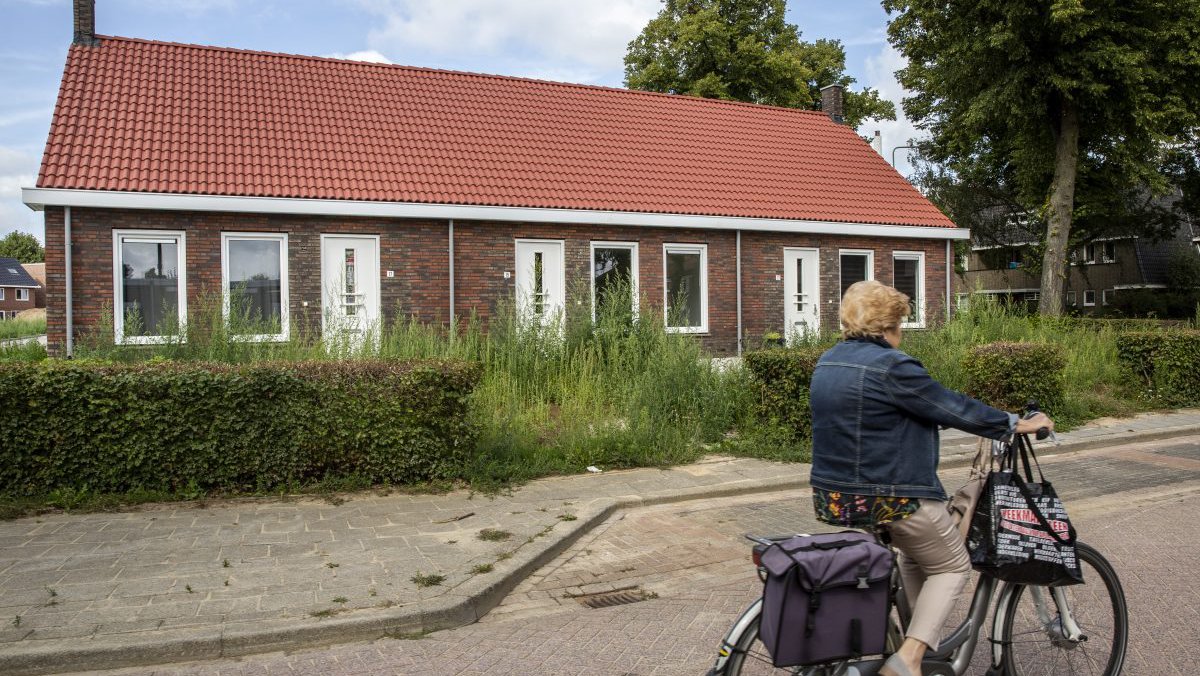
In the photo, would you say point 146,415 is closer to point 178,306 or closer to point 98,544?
point 98,544

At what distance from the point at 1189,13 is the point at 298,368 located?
2306cm

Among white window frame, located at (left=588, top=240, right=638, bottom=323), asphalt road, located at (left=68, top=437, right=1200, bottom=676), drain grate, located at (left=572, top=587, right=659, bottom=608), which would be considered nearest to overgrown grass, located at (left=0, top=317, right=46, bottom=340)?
white window frame, located at (left=588, top=240, right=638, bottom=323)

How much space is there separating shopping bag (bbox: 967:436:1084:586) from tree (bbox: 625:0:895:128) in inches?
1171

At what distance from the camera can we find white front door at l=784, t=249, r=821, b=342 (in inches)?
788

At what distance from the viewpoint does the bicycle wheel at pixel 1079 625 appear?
3.59m

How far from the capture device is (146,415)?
7.29m

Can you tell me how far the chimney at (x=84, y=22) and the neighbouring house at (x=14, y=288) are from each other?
85.8 meters

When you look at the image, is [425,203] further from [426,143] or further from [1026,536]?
[1026,536]

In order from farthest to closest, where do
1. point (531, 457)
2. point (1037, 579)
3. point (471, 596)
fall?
point (531, 457) → point (471, 596) → point (1037, 579)

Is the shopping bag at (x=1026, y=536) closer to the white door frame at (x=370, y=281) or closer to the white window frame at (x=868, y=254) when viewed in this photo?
the white door frame at (x=370, y=281)

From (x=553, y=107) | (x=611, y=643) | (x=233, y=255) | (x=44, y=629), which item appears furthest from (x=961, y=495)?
(x=553, y=107)

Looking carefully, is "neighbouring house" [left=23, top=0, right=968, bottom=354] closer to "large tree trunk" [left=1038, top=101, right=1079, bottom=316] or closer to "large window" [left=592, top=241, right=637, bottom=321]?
"large window" [left=592, top=241, right=637, bottom=321]

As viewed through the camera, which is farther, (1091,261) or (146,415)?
Result: (1091,261)

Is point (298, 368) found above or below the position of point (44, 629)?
above
